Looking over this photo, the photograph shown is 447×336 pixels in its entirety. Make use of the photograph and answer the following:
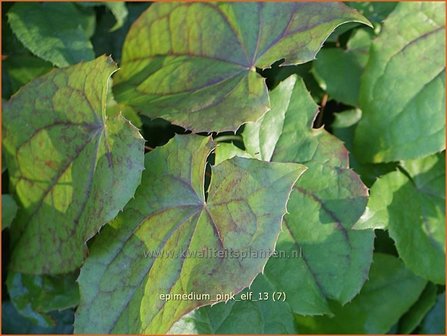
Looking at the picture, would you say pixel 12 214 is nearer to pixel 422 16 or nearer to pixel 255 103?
pixel 255 103

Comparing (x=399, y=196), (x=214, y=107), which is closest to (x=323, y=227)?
(x=399, y=196)

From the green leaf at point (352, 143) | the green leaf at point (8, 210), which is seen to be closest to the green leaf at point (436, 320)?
the green leaf at point (352, 143)

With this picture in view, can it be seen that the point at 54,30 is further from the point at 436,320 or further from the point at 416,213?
the point at 436,320

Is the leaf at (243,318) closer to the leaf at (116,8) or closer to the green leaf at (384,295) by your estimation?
the green leaf at (384,295)

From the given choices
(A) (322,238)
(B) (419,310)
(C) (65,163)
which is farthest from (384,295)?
(C) (65,163)

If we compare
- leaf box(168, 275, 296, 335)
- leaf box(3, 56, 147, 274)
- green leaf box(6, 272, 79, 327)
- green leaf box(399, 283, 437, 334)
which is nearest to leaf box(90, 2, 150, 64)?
leaf box(3, 56, 147, 274)

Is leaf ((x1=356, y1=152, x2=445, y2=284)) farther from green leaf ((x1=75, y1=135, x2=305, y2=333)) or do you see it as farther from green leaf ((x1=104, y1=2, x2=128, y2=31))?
green leaf ((x1=104, y1=2, x2=128, y2=31))
